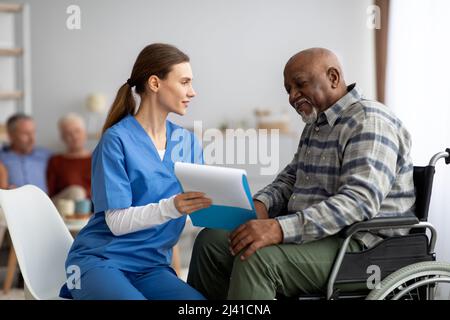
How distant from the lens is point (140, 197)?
1910mm

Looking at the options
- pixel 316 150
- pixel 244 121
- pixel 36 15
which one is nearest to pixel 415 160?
pixel 316 150

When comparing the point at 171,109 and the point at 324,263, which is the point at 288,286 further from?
the point at 171,109

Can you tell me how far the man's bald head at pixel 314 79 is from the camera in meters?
1.83

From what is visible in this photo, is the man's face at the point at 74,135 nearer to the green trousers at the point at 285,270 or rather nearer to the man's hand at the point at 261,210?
the man's hand at the point at 261,210

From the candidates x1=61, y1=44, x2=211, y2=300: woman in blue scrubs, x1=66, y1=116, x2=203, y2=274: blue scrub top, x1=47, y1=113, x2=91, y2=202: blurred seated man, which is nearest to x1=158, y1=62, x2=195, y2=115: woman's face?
x1=61, y1=44, x2=211, y2=300: woman in blue scrubs

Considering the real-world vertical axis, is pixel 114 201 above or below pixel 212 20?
below

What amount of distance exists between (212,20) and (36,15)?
4.86 ft

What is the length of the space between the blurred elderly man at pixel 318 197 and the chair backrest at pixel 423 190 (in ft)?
0.13

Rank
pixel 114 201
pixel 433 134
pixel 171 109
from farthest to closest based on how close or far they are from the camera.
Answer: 1. pixel 433 134
2. pixel 171 109
3. pixel 114 201

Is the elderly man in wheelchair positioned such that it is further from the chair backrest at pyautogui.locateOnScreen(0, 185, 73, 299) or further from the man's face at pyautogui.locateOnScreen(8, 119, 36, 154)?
the man's face at pyautogui.locateOnScreen(8, 119, 36, 154)

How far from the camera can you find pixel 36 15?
5.84 meters

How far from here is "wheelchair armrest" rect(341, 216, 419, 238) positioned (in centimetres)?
164

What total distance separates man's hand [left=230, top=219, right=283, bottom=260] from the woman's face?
18.3 inches

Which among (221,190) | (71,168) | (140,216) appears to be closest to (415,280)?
(221,190)
